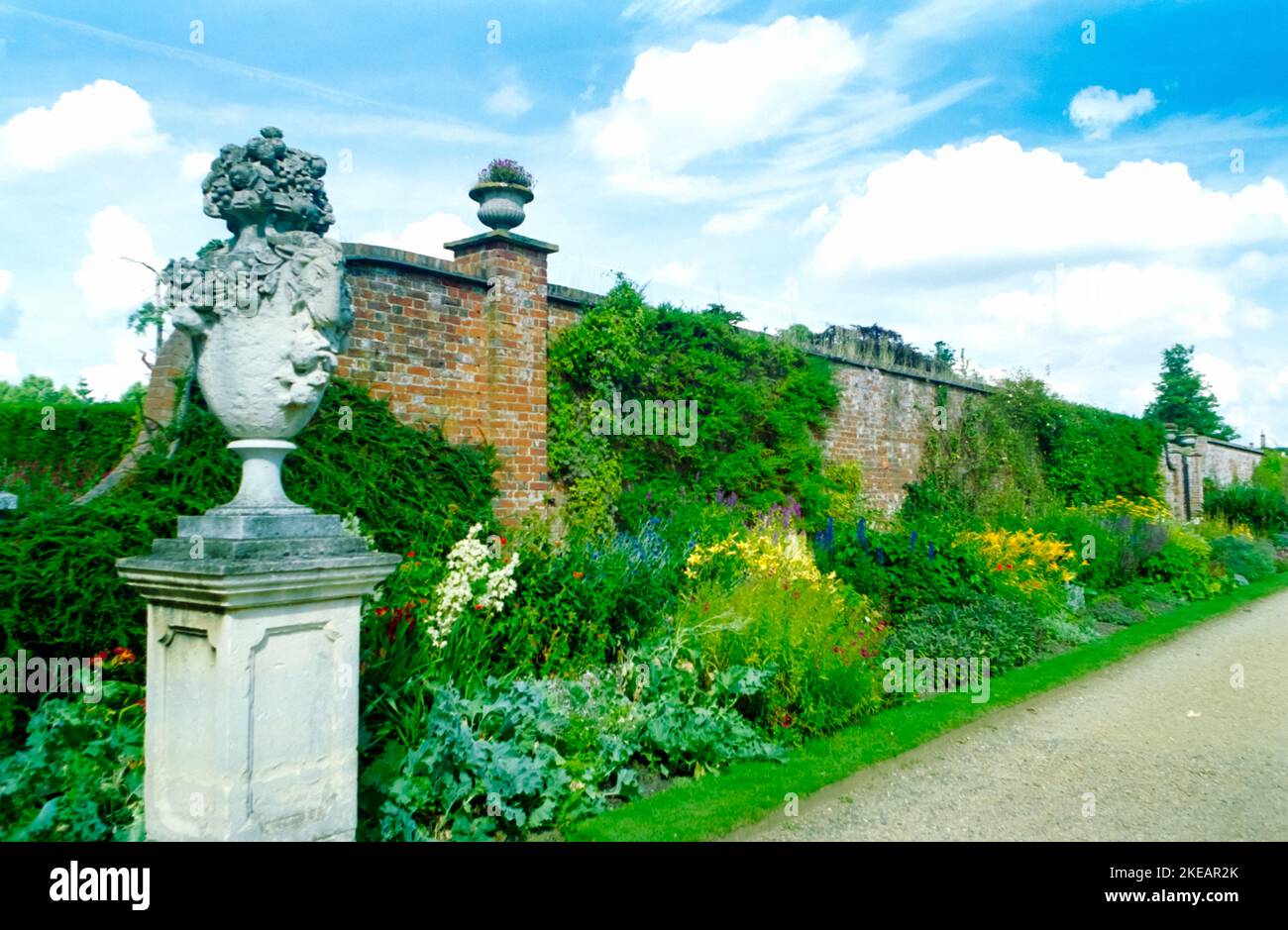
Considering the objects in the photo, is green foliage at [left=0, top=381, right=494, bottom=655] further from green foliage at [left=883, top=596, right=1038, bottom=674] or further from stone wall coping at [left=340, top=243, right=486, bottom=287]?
green foliage at [left=883, top=596, right=1038, bottom=674]

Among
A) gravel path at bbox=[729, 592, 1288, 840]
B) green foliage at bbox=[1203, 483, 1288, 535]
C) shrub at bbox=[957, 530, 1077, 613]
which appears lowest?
gravel path at bbox=[729, 592, 1288, 840]

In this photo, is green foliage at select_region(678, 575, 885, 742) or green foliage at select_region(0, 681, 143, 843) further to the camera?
green foliage at select_region(678, 575, 885, 742)

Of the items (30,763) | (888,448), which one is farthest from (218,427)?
(888,448)

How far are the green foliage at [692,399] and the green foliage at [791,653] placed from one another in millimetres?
2256

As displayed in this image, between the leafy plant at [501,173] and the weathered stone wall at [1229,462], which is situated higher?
the leafy plant at [501,173]

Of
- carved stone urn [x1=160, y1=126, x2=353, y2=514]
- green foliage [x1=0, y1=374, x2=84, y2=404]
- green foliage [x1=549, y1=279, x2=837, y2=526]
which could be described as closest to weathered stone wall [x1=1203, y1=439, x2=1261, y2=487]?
green foliage [x1=549, y1=279, x2=837, y2=526]

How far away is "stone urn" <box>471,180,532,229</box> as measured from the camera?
7.57m

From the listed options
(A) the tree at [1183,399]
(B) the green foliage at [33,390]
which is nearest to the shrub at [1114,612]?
(B) the green foliage at [33,390]

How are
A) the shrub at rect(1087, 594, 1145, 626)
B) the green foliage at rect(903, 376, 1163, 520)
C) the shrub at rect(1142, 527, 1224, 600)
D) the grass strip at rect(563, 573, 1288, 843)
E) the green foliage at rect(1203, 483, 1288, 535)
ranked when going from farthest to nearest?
1. the green foliage at rect(1203, 483, 1288, 535)
2. the green foliage at rect(903, 376, 1163, 520)
3. the shrub at rect(1142, 527, 1224, 600)
4. the shrub at rect(1087, 594, 1145, 626)
5. the grass strip at rect(563, 573, 1288, 843)

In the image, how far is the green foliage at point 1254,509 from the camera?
19359 millimetres

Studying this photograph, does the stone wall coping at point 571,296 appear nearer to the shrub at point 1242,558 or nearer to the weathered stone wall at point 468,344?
the weathered stone wall at point 468,344

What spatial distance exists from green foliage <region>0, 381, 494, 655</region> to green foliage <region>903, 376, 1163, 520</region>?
8.35 m

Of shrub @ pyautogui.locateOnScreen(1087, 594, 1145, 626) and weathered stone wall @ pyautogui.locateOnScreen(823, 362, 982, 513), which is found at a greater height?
weathered stone wall @ pyautogui.locateOnScreen(823, 362, 982, 513)

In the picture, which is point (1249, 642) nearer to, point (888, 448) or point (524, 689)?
point (888, 448)
